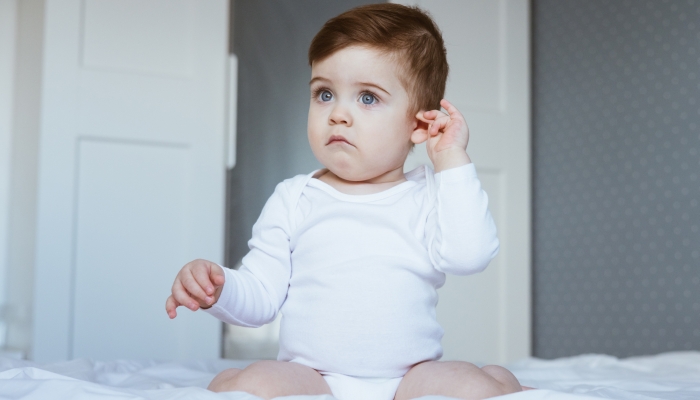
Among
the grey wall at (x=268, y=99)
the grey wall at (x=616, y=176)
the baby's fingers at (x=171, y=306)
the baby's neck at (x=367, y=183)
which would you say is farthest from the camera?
the grey wall at (x=268, y=99)

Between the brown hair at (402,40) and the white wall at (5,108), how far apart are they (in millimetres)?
1755

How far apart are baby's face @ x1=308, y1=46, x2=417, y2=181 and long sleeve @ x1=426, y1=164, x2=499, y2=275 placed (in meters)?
0.11

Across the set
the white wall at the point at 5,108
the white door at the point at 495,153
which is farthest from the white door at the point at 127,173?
the white door at the point at 495,153

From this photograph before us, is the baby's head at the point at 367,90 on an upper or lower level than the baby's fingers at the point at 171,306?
upper

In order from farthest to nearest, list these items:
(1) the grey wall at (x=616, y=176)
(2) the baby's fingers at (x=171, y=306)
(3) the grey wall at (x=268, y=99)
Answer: (3) the grey wall at (x=268, y=99)
(1) the grey wall at (x=616, y=176)
(2) the baby's fingers at (x=171, y=306)

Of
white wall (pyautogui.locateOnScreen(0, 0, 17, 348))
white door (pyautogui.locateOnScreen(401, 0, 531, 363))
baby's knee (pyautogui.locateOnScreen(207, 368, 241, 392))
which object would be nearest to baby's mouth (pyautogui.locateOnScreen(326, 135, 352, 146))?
baby's knee (pyautogui.locateOnScreen(207, 368, 241, 392))

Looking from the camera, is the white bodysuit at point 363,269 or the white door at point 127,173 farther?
the white door at point 127,173

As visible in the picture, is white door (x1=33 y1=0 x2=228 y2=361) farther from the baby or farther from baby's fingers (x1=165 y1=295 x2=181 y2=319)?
baby's fingers (x1=165 y1=295 x2=181 y2=319)

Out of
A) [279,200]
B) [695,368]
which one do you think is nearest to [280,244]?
[279,200]

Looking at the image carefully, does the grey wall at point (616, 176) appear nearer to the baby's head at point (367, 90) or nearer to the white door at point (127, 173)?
the white door at point (127, 173)

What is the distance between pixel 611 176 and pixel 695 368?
99 cm

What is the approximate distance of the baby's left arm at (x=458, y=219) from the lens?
872 mm

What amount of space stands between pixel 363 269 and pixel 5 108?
1957 millimetres

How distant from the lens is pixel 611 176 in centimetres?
220
